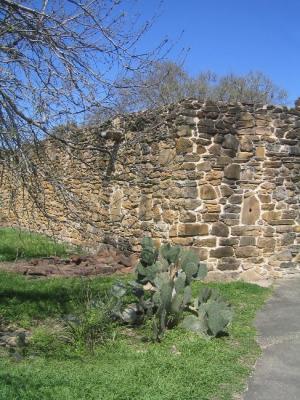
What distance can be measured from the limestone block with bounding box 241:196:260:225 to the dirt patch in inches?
90.3

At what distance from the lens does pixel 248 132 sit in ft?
31.6

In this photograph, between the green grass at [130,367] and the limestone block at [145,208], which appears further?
the limestone block at [145,208]

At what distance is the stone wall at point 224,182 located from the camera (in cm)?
933

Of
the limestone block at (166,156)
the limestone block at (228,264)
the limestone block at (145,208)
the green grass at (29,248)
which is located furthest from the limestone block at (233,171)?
the green grass at (29,248)

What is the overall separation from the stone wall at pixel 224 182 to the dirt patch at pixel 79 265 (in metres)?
0.73

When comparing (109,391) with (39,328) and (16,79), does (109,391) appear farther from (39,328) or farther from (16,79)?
(16,79)

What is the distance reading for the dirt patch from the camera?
9672 millimetres

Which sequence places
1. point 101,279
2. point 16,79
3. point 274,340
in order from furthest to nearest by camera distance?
1. point 101,279
2. point 274,340
3. point 16,79

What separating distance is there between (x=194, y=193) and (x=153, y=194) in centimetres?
100

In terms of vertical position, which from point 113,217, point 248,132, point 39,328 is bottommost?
point 39,328

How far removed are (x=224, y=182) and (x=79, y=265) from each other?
10.7 feet

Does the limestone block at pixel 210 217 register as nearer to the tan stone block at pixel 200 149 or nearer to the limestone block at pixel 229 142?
the tan stone block at pixel 200 149

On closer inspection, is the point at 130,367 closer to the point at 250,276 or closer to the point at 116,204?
the point at 250,276

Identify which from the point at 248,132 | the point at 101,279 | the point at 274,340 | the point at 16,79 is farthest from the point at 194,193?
the point at 16,79
